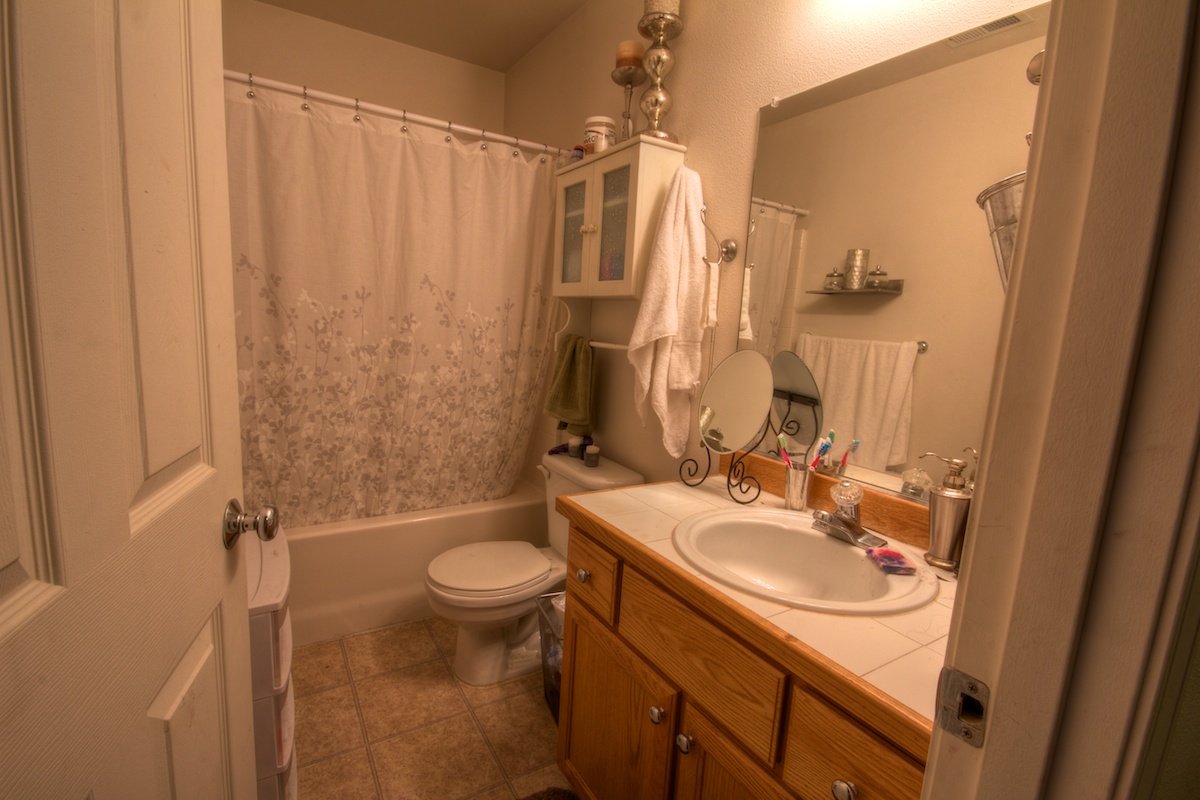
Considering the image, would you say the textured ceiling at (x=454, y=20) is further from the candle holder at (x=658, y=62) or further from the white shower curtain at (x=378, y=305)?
the candle holder at (x=658, y=62)

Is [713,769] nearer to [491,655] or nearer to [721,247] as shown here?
[491,655]

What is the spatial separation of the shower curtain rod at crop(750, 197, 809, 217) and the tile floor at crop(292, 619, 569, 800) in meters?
1.63

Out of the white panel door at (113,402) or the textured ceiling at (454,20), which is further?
the textured ceiling at (454,20)

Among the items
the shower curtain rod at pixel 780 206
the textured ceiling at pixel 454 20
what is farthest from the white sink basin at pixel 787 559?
the textured ceiling at pixel 454 20

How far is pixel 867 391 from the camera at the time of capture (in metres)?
1.21

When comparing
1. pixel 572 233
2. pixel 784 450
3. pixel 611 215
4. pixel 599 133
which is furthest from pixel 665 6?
pixel 784 450

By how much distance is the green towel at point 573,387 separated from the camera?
2.04 metres

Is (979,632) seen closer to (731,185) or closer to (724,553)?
(724,553)

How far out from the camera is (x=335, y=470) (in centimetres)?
201

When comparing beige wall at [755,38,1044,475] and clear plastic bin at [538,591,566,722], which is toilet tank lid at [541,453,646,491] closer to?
clear plastic bin at [538,591,566,722]

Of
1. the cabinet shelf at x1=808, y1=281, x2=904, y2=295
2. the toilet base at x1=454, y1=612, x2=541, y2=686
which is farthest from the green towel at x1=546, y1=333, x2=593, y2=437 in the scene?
the cabinet shelf at x1=808, y1=281, x2=904, y2=295

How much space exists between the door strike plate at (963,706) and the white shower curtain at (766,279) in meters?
1.07

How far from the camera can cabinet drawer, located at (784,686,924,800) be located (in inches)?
24.9

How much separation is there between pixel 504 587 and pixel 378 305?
1114 mm
